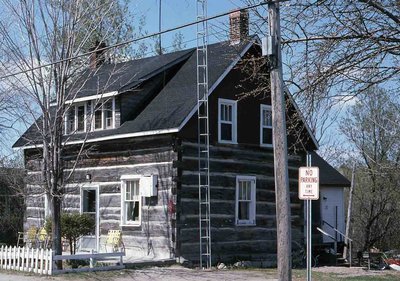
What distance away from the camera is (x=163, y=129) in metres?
22.2

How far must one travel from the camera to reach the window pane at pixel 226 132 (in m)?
24.3

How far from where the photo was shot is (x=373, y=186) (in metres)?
37.7

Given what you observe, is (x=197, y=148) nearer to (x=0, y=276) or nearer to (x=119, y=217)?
(x=119, y=217)

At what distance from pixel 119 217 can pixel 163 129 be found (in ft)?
13.5

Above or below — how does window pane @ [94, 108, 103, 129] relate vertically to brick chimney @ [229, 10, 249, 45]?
below

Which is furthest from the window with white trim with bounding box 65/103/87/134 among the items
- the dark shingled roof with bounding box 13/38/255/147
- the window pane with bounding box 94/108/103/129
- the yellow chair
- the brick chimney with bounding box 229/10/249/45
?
the brick chimney with bounding box 229/10/249/45

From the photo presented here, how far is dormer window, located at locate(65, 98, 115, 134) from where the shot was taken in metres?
25.2

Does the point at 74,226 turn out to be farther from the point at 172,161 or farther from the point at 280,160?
the point at 280,160

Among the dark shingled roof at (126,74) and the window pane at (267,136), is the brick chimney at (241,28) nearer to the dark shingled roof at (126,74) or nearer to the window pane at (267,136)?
the dark shingled roof at (126,74)

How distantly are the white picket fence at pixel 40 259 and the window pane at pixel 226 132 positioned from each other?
626 cm

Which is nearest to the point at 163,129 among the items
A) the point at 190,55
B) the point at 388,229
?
the point at 190,55

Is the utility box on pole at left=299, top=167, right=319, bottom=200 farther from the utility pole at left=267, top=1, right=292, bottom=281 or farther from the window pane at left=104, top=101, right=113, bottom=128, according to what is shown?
the window pane at left=104, top=101, right=113, bottom=128

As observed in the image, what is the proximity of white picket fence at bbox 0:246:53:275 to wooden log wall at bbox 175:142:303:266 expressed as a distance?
4.99m

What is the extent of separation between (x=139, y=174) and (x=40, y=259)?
548 centimetres
